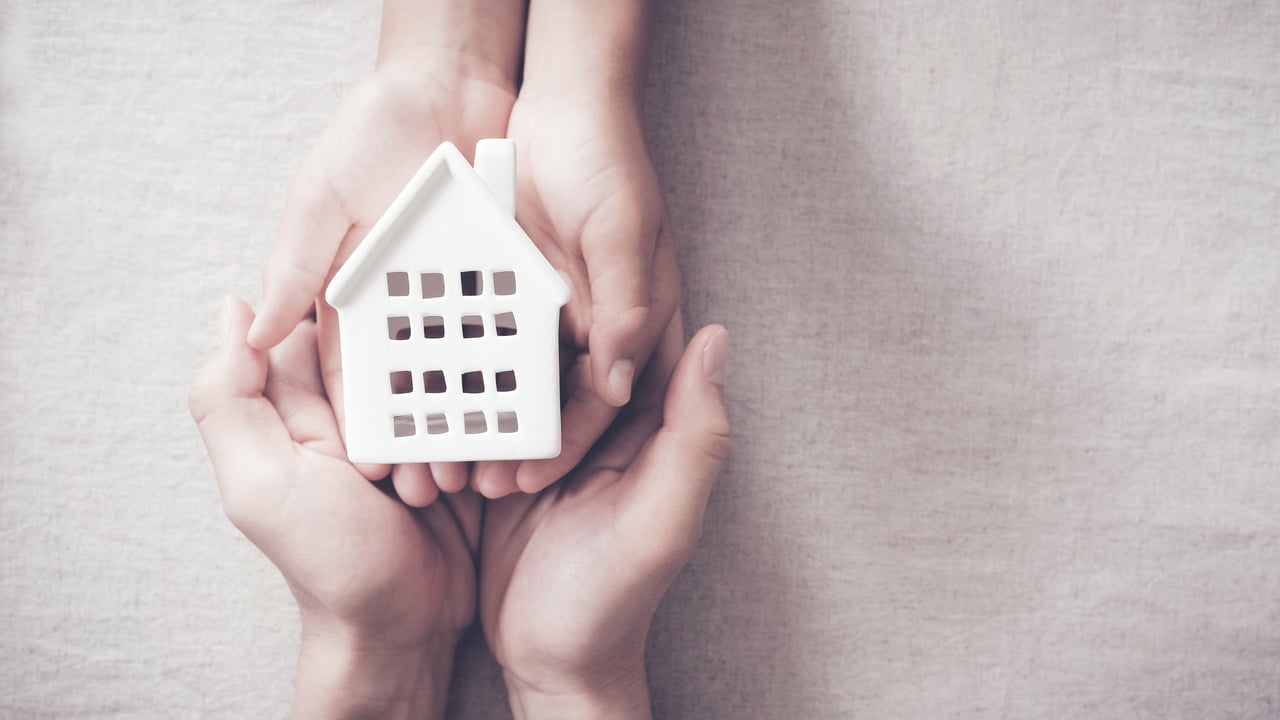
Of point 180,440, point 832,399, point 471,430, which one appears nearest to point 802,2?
point 832,399

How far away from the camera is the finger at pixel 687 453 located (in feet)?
1.82

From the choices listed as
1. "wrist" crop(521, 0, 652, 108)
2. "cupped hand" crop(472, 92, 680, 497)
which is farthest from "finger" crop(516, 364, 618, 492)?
"wrist" crop(521, 0, 652, 108)

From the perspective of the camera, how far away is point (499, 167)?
50 centimetres

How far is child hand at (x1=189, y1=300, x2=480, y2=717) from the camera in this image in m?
0.56

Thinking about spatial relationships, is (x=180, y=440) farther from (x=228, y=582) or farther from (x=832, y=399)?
(x=832, y=399)

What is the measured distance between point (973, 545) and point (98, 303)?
82 cm

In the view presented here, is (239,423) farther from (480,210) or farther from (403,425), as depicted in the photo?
(480,210)

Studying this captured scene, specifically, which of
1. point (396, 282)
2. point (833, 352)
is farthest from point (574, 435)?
point (833, 352)

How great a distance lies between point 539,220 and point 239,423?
0.84 ft

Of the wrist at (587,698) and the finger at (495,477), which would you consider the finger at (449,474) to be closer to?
the finger at (495,477)

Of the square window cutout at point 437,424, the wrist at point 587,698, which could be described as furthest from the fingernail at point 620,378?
the wrist at point 587,698

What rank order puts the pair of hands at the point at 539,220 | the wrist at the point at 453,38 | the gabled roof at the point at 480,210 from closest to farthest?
the gabled roof at the point at 480,210, the pair of hands at the point at 539,220, the wrist at the point at 453,38

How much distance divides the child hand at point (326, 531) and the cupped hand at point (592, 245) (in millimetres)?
76

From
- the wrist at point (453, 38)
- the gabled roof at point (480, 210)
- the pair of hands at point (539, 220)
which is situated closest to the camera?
the gabled roof at point (480, 210)
